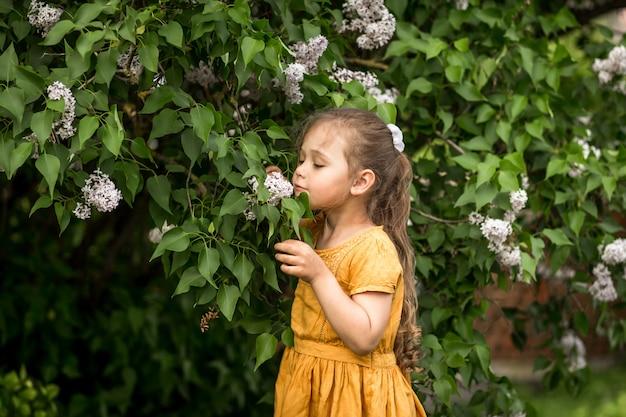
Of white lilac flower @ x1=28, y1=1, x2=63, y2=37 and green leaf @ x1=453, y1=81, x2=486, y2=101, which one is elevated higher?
white lilac flower @ x1=28, y1=1, x2=63, y2=37

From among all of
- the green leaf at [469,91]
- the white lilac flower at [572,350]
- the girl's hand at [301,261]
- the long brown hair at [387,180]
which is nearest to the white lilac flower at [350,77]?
the long brown hair at [387,180]

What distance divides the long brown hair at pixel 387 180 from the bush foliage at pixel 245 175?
14 cm

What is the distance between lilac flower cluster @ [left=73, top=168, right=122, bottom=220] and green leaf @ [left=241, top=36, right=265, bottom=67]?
1.57ft

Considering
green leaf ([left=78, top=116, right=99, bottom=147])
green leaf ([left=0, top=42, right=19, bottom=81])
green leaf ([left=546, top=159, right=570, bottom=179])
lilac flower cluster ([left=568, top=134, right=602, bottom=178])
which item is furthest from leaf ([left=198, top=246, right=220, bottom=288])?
lilac flower cluster ([left=568, top=134, right=602, bottom=178])

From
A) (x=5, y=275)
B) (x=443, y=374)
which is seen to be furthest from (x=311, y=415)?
A: (x=5, y=275)

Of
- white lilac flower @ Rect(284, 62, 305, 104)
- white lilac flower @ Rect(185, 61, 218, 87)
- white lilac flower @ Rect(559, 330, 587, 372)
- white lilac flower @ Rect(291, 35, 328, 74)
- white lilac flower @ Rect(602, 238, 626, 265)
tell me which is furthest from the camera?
white lilac flower @ Rect(559, 330, 587, 372)

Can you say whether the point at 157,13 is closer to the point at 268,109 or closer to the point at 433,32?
the point at 268,109

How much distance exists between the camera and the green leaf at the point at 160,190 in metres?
2.53

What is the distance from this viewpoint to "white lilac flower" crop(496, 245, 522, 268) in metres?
2.89

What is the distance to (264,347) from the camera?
8.43 feet

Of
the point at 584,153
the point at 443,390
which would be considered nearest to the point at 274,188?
the point at 443,390

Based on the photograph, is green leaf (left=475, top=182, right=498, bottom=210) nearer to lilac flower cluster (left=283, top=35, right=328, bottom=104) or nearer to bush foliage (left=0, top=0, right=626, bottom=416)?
bush foliage (left=0, top=0, right=626, bottom=416)

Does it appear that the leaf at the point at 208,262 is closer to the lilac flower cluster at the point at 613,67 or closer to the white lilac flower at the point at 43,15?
the white lilac flower at the point at 43,15

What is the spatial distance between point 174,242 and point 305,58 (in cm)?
76
